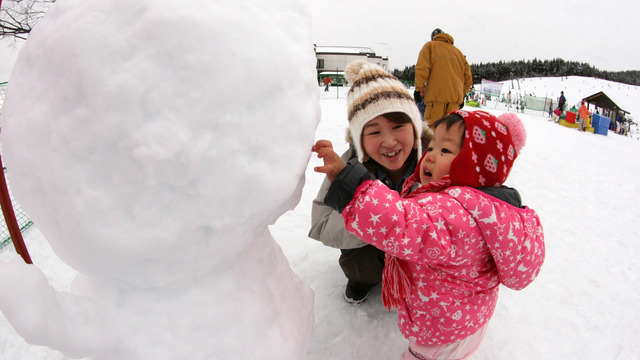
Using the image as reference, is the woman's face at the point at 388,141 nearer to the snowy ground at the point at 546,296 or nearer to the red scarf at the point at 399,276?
the red scarf at the point at 399,276

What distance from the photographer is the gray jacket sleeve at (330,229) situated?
1.80 meters

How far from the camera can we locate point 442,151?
131cm

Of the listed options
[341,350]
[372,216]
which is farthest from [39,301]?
[341,350]

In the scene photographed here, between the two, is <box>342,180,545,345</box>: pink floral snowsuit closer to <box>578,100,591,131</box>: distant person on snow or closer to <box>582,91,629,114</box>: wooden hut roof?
<box>578,100,591,131</box>: distant person on snow

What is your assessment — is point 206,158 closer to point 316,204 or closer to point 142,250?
point 142,250

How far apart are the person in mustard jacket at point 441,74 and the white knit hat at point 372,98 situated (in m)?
2.67

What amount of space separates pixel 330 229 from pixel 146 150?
4.19ft

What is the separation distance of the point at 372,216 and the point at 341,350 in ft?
3.07

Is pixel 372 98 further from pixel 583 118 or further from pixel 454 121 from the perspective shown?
pixel 583 118

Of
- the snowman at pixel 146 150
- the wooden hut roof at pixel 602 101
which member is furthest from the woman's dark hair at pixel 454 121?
the wooden hut roof at pixel 602 101

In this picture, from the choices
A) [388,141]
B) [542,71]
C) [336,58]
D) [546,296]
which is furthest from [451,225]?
[542,71]

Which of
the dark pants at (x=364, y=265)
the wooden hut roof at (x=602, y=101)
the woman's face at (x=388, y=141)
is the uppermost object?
the woman's face at (x=388, y=141)

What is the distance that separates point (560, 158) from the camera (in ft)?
18.9

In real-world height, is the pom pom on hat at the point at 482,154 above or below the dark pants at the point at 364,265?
above
